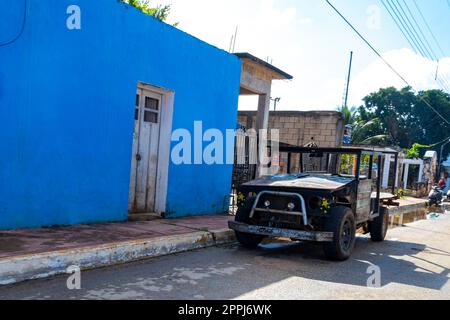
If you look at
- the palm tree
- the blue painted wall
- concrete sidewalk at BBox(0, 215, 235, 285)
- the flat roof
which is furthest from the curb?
the palm tree

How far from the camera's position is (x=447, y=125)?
4794 cm

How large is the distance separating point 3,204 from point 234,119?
634 cm

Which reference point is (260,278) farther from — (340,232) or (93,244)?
(93,244)

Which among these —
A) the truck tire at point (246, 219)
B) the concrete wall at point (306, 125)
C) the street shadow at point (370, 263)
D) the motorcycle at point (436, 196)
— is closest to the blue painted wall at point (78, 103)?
the truck tire at point (246, 219)

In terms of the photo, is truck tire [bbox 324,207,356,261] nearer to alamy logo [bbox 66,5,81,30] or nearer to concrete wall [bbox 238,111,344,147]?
alamy logo [bbox 66,5,81,30]

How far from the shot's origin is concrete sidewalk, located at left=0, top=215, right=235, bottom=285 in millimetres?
4930

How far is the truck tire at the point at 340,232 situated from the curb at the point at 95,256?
211 cm

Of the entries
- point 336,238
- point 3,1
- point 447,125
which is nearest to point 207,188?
point 336,238

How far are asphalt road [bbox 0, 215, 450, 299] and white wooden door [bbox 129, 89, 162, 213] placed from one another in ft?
7.24

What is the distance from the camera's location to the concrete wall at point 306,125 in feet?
59.2

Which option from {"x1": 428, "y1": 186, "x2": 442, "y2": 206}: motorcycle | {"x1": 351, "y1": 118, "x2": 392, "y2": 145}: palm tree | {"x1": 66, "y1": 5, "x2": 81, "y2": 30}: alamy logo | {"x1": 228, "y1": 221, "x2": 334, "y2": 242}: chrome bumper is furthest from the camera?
{"x1": 351, "y1": 118, "x2": 392, "y2": 145}: palm tree

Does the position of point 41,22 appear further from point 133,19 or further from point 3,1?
point 133,19

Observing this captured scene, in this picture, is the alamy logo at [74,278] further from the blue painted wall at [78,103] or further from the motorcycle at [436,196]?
the motorcycle at [436,196]

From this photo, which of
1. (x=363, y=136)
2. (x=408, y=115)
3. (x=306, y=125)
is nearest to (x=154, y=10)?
(x=306, y=125)
